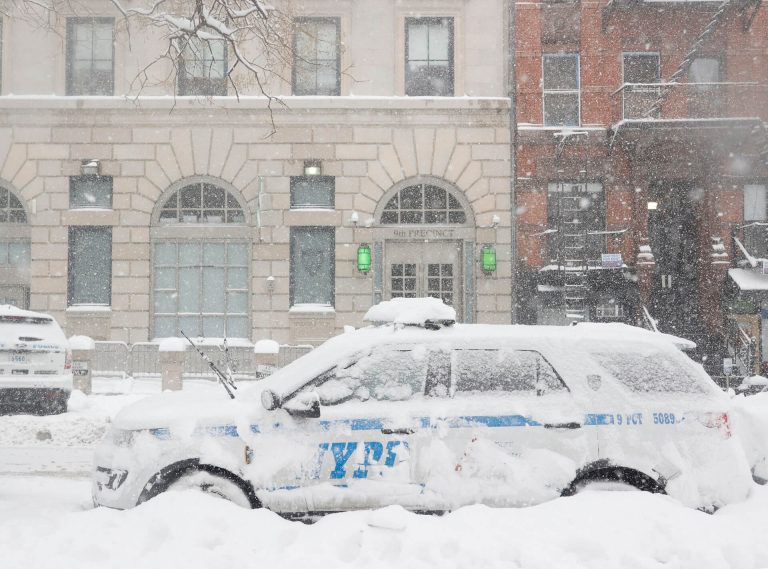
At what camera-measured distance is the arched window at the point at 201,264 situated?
18547 millimetres

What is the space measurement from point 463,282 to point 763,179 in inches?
345

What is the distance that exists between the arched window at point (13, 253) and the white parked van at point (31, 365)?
8.94 meters

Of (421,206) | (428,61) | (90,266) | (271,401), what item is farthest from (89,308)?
Answer: (271,401)

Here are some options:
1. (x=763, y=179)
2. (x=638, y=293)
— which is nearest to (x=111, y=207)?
(x=638, y=293)

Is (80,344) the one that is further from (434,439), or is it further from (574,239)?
(574,239)

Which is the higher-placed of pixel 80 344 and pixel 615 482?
pixel 80 344

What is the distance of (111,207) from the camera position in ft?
61.4

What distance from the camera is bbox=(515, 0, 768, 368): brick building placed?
18734 millimetres

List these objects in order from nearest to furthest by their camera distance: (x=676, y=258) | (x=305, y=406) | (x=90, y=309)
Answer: (x=305, y=406)
(x=90, y=309)
(x=676, y=258)

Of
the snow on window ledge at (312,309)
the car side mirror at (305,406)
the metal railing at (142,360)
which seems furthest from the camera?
the snow on window ledge at (312,309)

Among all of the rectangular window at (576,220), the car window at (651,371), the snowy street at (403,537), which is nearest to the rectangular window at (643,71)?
the rectangular window at (576,220)

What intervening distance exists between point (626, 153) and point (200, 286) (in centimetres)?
1190

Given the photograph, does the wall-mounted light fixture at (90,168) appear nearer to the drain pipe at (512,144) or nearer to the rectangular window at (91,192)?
the rectangular window at (91,192)

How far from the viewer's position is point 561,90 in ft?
63.0
